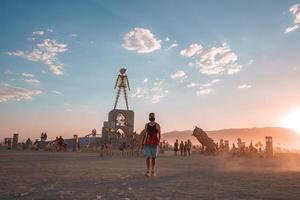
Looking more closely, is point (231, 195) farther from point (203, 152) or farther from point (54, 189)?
point (203, 152)

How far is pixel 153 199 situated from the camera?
201 inches

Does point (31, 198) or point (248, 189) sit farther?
point (248, 189)

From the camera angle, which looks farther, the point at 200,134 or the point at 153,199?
the point at 200,134

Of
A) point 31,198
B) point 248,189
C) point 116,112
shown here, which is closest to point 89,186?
point 31,198

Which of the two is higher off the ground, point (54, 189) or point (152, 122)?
point (152, 122)

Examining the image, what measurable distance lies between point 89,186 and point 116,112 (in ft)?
173

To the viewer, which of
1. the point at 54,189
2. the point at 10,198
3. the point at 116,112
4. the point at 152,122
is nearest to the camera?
the point at 10,198

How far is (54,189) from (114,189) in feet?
3.79

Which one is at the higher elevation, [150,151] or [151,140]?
[151,140]

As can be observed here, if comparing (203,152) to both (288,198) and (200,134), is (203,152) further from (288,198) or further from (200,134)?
(288,198)

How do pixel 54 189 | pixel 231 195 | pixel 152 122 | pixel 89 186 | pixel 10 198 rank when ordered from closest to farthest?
pixel 10 198 < pixel 231 195 < pixel 54 189 < pixel 89 186 < pixel 152 122

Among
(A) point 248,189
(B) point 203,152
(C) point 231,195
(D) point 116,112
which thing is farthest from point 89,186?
(D) point 116,112

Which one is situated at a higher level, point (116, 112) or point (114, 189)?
point (116, 112)

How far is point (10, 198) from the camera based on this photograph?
503 cm
